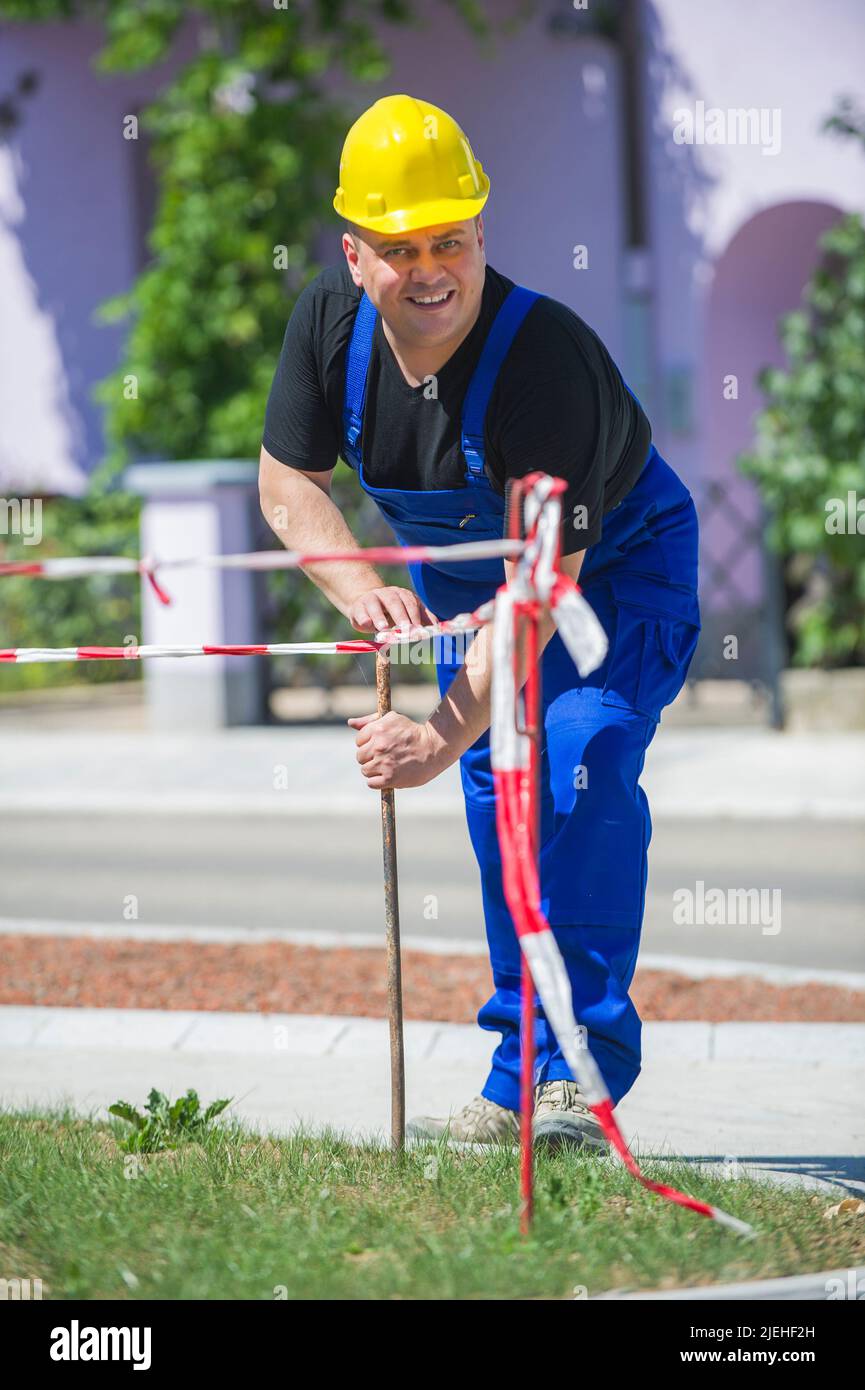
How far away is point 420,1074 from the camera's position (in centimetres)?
468

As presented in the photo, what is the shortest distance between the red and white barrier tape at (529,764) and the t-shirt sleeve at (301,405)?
0.85 meters

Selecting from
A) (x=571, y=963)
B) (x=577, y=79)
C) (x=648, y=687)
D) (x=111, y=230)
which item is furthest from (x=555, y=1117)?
(x=111, y=230)

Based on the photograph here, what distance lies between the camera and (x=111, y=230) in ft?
61.5

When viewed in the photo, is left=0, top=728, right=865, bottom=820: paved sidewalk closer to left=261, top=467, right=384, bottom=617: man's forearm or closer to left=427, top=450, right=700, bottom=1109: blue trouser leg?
left=427, top=450, right=700, bottom=1109: blue trouser leg

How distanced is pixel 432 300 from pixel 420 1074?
2261 millimetres

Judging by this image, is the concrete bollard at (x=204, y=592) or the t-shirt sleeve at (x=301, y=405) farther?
the concrete bollard at (x=204, y=592)

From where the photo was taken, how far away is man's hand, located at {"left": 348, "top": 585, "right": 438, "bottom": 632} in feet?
10.8

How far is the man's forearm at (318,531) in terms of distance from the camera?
11.5ft

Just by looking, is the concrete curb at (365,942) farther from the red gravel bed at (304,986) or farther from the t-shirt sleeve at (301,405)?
the t-shirt sleeve at (301,405)

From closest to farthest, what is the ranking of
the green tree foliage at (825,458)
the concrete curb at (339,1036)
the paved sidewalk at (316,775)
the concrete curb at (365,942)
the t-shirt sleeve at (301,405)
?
the t-shirt sleeve at (301,405) < the concrete curb at (339,1036) < the concrete curb at (365,942) < the paved sidewalk at (316,775) < the green tree foliage at (825,458)

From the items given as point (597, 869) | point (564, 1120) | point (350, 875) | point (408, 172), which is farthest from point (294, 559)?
point (350, 875)

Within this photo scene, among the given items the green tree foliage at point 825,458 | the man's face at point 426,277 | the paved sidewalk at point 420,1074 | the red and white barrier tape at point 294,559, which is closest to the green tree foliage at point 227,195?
the green tree foliage at point 825,458
